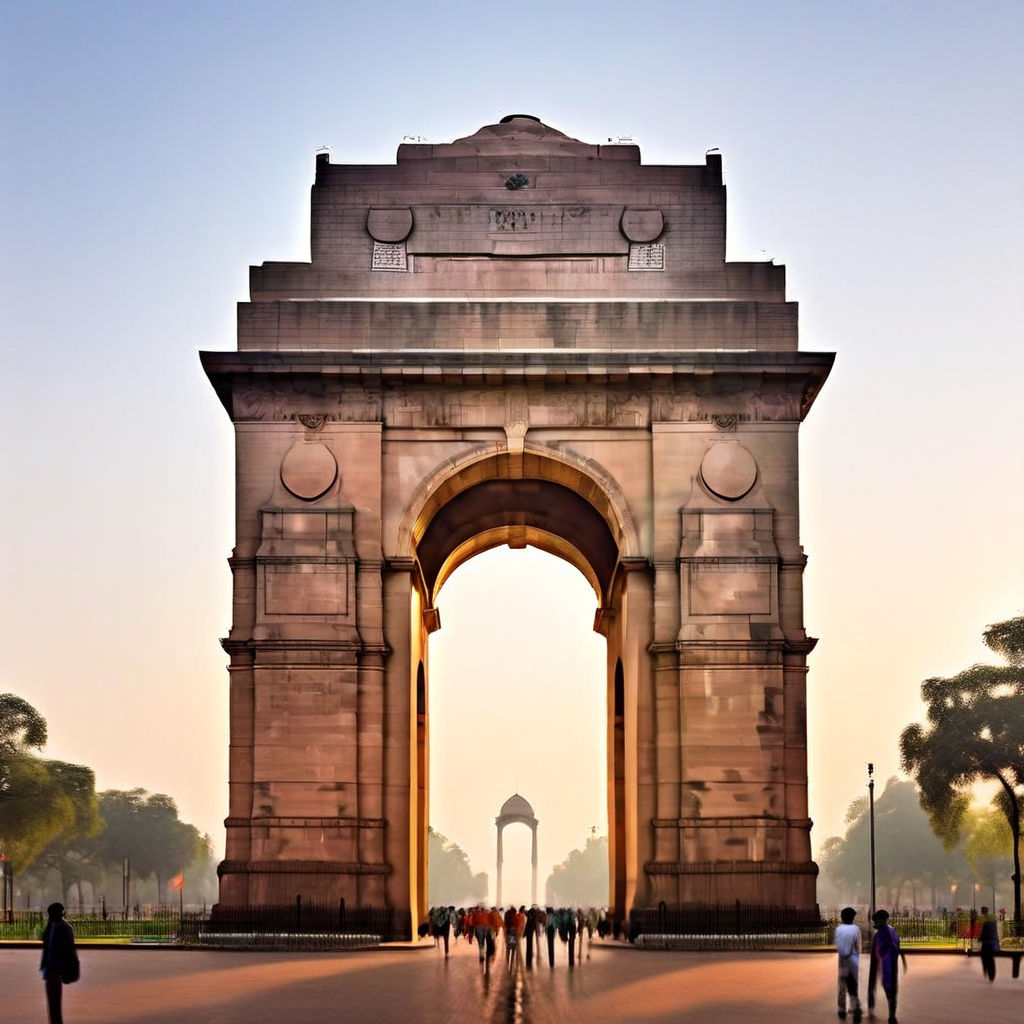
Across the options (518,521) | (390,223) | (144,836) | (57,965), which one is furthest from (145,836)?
(57,965)

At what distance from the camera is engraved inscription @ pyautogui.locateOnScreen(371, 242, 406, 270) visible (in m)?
49.7

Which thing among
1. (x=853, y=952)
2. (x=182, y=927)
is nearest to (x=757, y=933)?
(x=182, y=927)

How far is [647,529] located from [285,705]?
1043cm

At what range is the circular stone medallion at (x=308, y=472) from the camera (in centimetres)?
4753

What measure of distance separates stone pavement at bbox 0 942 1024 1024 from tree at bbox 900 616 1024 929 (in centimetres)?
3397

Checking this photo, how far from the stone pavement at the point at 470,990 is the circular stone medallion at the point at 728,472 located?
487 inches

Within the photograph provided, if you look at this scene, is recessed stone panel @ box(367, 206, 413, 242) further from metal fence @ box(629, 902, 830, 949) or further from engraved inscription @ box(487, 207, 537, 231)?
metal fence @ box(629, 902, 830, 949)

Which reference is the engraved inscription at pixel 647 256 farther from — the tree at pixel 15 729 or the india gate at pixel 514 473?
the tree at pixel 15 729

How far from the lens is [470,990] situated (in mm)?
29984

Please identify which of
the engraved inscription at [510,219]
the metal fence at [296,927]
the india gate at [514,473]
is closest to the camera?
the metal fence at [296,927]

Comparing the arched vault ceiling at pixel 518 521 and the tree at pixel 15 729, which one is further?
the tree at pixel 15 729

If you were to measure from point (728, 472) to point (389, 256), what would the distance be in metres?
11.0

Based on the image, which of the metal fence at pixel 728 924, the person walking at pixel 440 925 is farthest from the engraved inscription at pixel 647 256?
the person walking at pixel 440 925

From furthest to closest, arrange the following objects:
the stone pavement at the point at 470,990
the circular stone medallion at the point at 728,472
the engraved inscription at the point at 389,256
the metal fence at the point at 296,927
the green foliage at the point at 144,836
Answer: the green foliage at the point at 144,836
the engraved inscription at the point at 389,256
the circular stone medallion at the point at 728,472
the metal fence at the point at 296,927
the stone pavement at the point at 470,990
